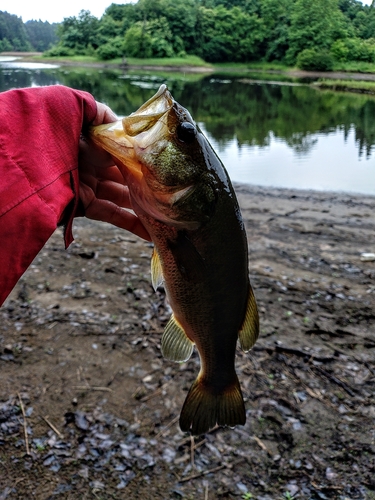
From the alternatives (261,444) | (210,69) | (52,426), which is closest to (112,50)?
(210,69)

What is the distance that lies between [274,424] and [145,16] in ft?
311

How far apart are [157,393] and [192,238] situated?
2867 millimetres

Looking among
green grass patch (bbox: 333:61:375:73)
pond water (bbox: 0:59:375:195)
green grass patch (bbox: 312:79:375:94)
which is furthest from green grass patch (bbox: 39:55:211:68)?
pond water (bbox: 0:59:375:195)

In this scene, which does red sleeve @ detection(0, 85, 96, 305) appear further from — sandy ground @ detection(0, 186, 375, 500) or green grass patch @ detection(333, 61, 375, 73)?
green grass patch @ detection(333, 61, 375, 73)

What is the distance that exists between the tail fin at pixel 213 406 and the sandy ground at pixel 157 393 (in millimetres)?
1403

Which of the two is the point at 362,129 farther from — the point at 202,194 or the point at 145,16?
the point at 145,16

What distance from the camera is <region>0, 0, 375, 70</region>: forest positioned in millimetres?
72438

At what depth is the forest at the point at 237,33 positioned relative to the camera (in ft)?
238

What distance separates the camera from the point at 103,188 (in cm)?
249

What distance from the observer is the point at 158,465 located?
373cm

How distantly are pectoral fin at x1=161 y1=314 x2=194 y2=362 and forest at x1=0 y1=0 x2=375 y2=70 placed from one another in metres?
69.4

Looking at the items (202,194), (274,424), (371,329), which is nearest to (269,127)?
(371,329)

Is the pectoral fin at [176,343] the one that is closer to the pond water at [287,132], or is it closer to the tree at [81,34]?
the pond water at [287,132]

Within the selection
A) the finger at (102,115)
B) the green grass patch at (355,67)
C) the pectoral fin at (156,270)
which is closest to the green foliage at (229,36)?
the green grass patch at (355,67)
